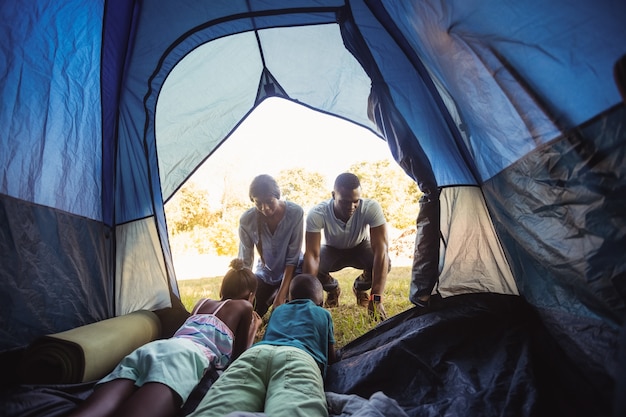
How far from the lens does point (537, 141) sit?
1.22 metres

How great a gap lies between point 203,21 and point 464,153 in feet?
6.07

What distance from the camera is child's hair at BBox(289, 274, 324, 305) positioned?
2.03 metres

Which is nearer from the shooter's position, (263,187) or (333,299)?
(263,187)

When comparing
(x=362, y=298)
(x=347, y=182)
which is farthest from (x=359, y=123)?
(x=362, y=298)

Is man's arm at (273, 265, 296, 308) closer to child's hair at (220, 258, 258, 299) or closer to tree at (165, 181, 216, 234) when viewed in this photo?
child's hair at (220, 258, 258, 299)

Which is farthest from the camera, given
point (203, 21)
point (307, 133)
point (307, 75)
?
point (307, 133)

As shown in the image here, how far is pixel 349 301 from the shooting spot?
11.3 feet

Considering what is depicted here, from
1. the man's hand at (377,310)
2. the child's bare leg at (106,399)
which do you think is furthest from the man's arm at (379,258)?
the child's bare leg at (106,399)

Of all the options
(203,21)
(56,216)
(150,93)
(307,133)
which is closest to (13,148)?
(56,216)

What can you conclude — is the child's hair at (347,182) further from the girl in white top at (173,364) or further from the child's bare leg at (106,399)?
the child's bare leg at (106,399)

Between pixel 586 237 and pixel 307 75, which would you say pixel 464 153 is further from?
pixel 307 75

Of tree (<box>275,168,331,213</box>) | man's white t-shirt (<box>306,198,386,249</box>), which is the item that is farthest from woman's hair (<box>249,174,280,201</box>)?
tree (<box>275,168,331,213</box>)

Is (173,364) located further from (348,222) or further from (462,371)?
(348,222)

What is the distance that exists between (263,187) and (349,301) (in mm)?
1573
